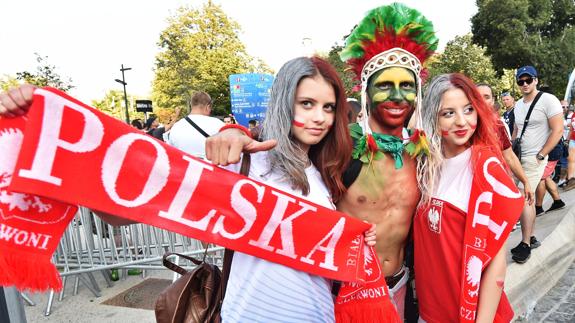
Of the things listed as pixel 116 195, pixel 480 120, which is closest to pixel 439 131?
pixel 480 120

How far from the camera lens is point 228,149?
1374 mm

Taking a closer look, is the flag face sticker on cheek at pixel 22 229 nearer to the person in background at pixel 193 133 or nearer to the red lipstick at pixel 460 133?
the red lipstick at pixel 460 133

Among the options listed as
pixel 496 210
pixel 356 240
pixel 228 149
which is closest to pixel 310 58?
pixel 228 149

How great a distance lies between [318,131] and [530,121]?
4030mm

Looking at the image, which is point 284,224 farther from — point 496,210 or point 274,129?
point 496,210

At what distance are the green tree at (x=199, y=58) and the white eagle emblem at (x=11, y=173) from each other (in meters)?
31.7

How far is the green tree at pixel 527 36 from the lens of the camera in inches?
856

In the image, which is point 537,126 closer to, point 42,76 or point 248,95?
point 248,95

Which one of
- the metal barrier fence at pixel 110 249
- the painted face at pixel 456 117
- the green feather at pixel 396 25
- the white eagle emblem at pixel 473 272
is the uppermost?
the green feather at pixel 396 25

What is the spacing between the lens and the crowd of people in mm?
1543

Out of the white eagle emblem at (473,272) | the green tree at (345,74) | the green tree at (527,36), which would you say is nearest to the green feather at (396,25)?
the green tree at (345,74)

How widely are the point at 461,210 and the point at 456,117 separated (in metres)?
0.46

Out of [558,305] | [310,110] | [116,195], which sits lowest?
[558,305]

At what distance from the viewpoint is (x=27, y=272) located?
127 centimetres
